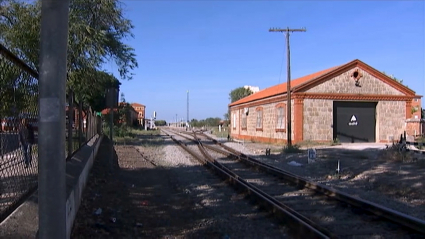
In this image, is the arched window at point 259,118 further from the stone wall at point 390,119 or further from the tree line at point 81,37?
the tree line at point 81,37

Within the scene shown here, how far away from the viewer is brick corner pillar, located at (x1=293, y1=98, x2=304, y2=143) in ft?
101

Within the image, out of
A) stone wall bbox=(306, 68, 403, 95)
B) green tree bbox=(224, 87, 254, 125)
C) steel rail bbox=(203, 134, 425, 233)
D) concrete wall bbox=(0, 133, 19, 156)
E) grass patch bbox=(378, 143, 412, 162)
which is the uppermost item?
green tree bbox=(224, 87, 254, 125)

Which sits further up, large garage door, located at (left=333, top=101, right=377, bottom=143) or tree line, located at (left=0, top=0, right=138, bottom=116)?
tree line, located at (left=0, top=0, right=138, bottom=116)

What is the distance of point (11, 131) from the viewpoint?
455 cm

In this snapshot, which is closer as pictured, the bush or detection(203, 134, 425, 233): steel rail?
detection(203, 134, 425, 233): steel rail

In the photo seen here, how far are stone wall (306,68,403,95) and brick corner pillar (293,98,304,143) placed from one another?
135 cm

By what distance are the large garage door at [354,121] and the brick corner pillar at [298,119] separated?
9.50ft

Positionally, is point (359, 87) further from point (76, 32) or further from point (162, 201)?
point (162, 201)

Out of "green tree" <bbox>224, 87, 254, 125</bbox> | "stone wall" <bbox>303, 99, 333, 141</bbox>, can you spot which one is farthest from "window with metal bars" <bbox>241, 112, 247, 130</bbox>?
"green tree" <bbox>224, 87, 254, 125</bbox>

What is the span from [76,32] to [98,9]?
90.0 inches

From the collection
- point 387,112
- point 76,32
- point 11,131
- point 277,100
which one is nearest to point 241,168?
point 76,32

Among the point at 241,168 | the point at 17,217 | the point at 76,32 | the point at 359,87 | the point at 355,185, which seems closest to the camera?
the point at 17,217

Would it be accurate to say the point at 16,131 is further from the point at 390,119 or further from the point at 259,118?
the point at 259,118

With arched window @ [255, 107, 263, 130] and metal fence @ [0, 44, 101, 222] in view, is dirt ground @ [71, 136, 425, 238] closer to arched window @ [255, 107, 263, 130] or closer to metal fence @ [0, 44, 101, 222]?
metal fence @ [0, 44, 101, 222]
